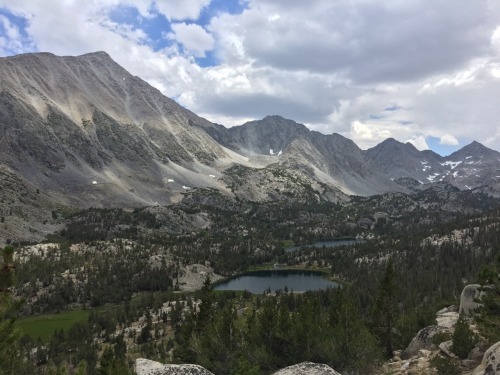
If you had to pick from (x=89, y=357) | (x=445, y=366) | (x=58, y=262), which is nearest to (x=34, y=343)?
(x=89, y=357)

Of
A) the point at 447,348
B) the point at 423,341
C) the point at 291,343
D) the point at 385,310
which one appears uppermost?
the point at 447,348

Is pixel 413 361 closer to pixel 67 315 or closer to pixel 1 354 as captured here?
pixel 1 354

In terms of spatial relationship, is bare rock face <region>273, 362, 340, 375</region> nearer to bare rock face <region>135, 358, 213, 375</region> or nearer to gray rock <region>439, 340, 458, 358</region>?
bare rock face <region>135, 358, 213, 375</region>

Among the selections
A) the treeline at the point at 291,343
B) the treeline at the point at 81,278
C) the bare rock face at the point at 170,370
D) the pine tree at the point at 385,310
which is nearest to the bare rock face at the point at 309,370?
the bare rock face at the point at 170,370

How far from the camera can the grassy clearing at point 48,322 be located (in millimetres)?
121812

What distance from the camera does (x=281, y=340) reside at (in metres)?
46.6

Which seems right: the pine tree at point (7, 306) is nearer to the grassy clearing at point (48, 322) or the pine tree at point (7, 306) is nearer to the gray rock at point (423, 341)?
the gray rock at point (423, 341)

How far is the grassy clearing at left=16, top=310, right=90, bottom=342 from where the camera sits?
400ft

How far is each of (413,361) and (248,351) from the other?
17593 mm

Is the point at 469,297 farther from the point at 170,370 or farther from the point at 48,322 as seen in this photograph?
the point at 48,322

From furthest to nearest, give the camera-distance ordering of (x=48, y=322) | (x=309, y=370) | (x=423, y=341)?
(x=48, y=322), (x=423, y=341), (x=309, y=370)

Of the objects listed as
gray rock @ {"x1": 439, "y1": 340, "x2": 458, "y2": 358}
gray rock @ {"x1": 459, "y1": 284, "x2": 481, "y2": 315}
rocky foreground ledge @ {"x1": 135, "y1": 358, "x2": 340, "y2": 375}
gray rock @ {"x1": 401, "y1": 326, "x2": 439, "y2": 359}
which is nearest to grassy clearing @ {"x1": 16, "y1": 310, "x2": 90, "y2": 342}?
gray rock @ {"x1": 401, "y1": 326, "x2": 439, "y2": 359}

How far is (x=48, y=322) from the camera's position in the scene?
134250 mm

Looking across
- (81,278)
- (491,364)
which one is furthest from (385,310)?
(81,278)
